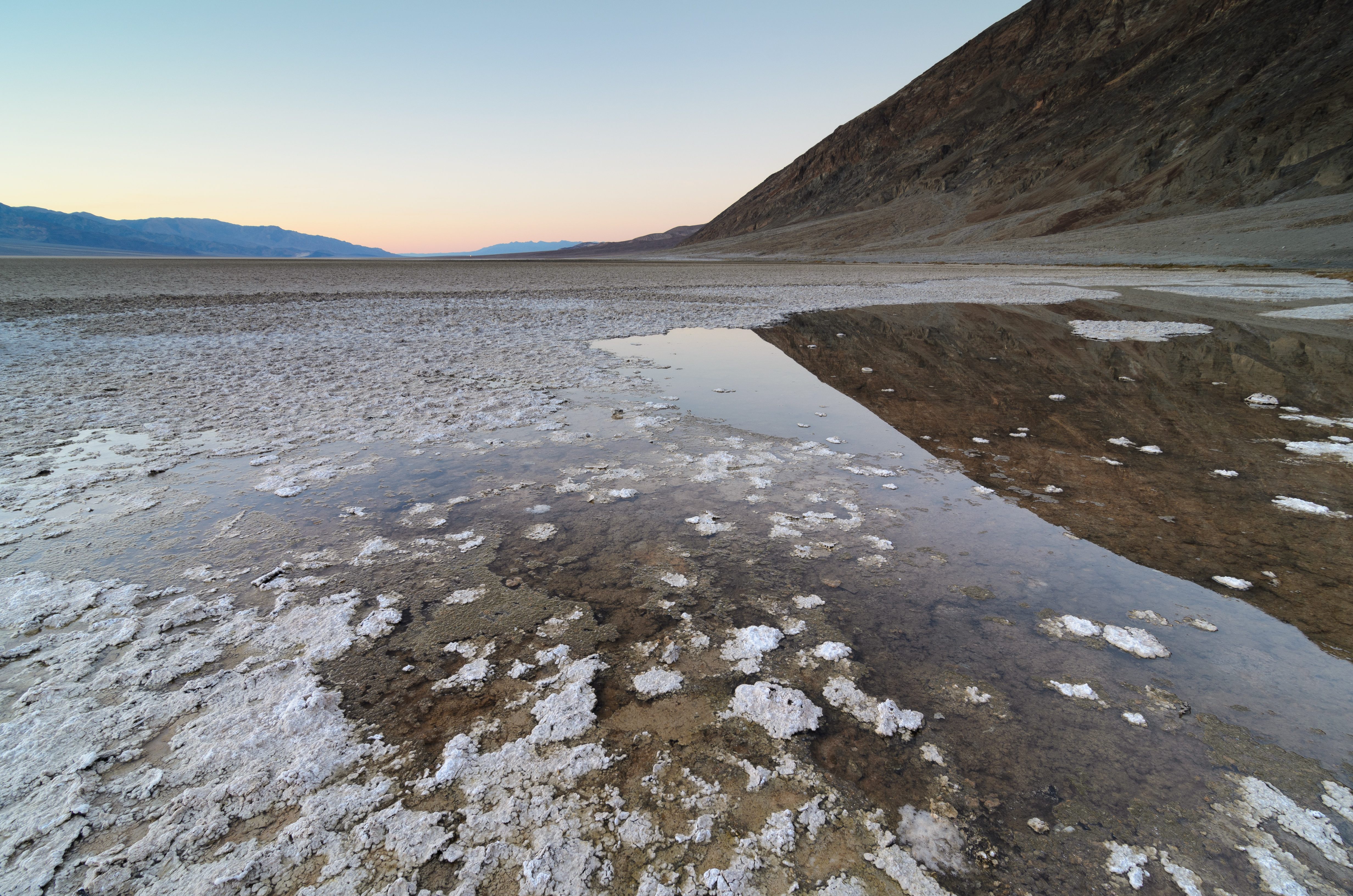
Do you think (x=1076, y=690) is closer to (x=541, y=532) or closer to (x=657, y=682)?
(x=657, y=682)

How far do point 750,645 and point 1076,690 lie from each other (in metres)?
1.32

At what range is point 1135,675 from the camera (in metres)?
2.45

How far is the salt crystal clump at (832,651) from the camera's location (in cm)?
259

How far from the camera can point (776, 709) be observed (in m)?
2.30

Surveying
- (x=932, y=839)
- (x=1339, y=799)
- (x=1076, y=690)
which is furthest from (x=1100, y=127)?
(x=932, y=839)

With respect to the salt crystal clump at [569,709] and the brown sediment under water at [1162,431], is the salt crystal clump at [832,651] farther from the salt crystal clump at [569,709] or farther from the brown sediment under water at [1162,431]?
the brown sediment under water at [1162,431]

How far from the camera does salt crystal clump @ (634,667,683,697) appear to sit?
240 cm

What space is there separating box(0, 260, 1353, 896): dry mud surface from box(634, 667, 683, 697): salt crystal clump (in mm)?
16

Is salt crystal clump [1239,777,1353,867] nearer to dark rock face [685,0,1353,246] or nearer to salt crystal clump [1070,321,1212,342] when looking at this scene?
salt crystal clump [1070,321,1212,342]

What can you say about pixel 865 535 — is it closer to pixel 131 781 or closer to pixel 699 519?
pixel 699 519

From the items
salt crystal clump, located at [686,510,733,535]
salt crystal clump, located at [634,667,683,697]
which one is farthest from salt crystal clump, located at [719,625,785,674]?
salt crystal clump, located at [686,510,733,535]

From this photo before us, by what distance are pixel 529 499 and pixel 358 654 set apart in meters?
1.74

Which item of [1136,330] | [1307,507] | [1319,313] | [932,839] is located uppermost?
[1319,313]

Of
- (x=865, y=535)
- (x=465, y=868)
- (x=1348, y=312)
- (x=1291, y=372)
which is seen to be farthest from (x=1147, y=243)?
(x=465, y=868)
